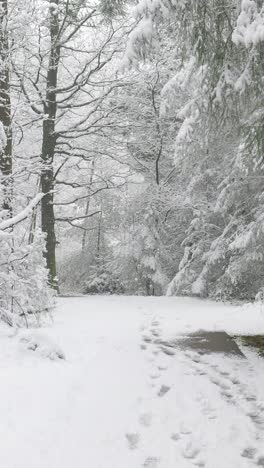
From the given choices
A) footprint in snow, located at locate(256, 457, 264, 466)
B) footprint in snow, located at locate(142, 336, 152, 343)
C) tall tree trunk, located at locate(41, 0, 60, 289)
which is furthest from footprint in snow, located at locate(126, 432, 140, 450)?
tall tree trunk, located at locate(41, 0, 60, 289)

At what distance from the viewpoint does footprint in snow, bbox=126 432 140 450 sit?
417 centimetres

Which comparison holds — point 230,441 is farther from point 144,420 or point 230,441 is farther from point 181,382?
point 181,382

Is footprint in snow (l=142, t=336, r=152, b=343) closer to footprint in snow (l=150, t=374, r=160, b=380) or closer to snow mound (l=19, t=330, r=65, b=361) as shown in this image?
footprint in snow (l=150, t=374, r=160, b=380)

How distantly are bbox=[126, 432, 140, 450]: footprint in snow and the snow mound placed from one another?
5.41 ft

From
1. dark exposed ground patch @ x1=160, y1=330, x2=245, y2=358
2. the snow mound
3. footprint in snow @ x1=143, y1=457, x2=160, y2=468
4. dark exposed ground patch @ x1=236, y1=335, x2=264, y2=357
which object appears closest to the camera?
footprint in snow @ x1=143, y1=457, x2=160, y2=468

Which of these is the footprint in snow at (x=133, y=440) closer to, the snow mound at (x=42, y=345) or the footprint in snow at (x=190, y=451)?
the footprint in snow at (x=190, y=451)

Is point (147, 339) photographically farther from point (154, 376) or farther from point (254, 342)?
point (154, 376)

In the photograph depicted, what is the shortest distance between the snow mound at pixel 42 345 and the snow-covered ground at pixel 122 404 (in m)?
0.01

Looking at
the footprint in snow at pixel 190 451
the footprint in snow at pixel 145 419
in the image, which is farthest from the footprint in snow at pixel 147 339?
the footprint in snow at pixel 190 451

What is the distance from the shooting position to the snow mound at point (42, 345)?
5.75 m

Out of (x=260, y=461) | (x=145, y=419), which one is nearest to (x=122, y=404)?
(x=145, y=419)

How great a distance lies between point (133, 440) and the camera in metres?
4.28

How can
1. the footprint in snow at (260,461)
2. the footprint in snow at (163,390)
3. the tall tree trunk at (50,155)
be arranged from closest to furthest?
the footprint in snow at (260,461) → the footprint in snow at (163,390) → the tall tree trunk at (50,155)

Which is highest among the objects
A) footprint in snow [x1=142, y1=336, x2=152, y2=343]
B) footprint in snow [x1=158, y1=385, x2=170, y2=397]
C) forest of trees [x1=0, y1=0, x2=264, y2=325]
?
forest of trees [x1=0, y1=0, x2=264, y2=325]
